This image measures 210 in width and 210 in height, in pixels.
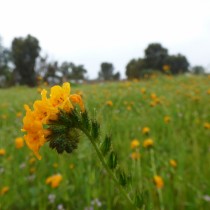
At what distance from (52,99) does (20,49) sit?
1725 inches

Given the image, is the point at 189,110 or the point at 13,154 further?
the point at 189,110

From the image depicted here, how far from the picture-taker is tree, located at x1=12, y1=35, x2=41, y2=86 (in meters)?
40.4

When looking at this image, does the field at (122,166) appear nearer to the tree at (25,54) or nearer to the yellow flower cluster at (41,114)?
the yellow flower cluster at (41,114)

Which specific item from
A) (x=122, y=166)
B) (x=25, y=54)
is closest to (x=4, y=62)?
(x=25, y=54)

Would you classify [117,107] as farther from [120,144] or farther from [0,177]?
[0,177]

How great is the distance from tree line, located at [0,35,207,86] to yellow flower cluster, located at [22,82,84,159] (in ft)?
22.2

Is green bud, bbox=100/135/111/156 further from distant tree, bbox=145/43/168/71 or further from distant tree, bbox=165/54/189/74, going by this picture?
distant tree, bbox=165/54/189/74

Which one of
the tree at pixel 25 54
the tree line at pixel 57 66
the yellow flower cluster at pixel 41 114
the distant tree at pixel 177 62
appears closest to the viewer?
the yellow flower cluster at pixel 41 114

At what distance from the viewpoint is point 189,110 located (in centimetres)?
432

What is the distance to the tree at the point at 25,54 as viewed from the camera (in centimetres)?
4041

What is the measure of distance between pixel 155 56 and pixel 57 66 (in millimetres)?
6030

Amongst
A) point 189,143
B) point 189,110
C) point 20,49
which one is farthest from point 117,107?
point 20,49

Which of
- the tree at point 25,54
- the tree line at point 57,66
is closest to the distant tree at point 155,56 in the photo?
the tree line at point 57,66

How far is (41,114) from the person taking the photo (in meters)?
0.76
